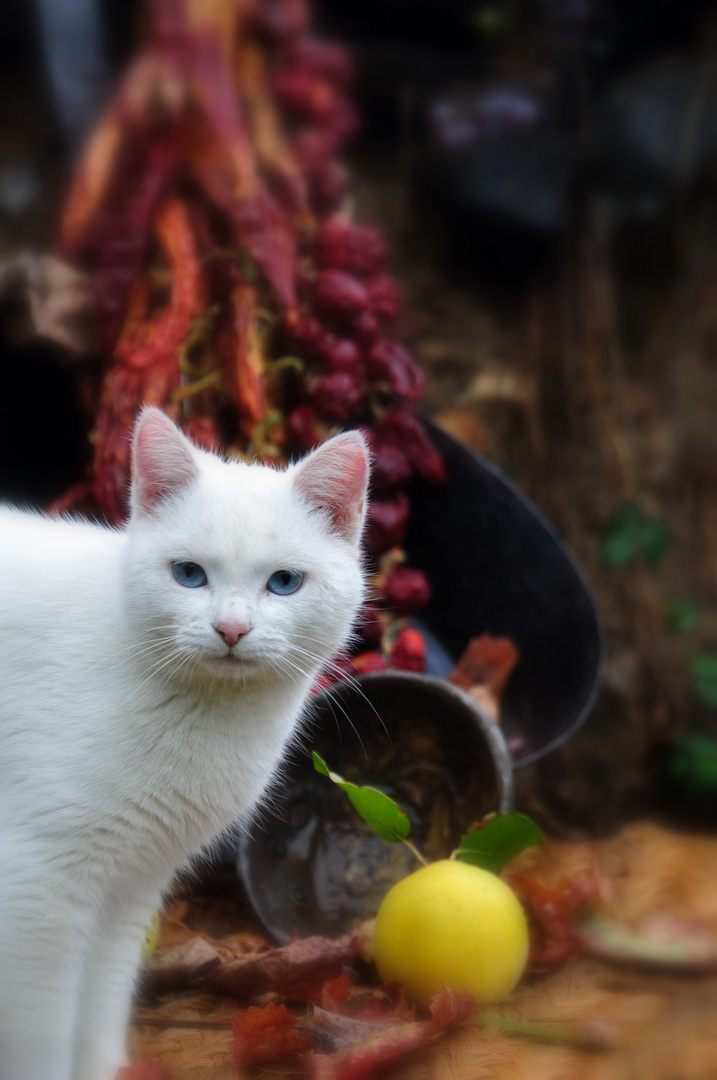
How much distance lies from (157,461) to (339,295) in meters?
0.77

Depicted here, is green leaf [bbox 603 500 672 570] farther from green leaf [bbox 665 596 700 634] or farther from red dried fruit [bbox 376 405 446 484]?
red dried fruit [bbox 376 405 446 484]

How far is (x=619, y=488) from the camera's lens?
8.19 feet

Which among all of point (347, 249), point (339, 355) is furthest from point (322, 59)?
point (339, 355)

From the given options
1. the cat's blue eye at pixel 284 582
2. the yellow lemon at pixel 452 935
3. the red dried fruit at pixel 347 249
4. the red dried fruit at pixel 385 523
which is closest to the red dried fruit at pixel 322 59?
the red dried fruit at pixel 347 249

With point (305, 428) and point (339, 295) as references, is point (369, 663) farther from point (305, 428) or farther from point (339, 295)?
point (339, 295)

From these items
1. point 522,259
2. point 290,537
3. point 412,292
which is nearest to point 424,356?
point 412,292

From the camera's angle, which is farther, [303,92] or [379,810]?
[303,92]

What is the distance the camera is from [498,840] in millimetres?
1215

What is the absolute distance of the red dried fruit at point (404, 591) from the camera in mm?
1658

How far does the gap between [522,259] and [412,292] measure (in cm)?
34

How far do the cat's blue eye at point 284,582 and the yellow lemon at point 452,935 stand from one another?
46cm

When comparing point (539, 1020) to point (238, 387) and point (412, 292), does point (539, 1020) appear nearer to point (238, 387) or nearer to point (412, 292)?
point (238, 387)

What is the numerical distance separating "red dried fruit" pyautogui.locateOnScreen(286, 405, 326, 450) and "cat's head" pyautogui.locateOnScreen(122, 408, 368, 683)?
537 mm

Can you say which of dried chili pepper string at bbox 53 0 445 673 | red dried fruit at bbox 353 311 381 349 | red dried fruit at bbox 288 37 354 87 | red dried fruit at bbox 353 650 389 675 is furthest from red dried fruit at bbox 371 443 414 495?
red dried fruit at bbox 288 37 354 87
